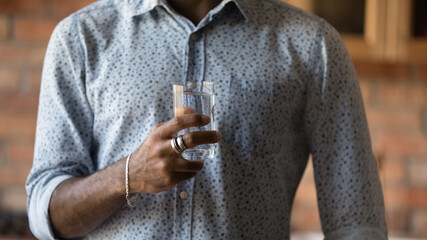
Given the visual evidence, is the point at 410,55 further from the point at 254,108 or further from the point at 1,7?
the point at 1,7

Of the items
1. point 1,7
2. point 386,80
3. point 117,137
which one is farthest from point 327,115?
point 1,7

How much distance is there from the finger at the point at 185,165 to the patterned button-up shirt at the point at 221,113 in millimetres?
125

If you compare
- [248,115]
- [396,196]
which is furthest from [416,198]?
[248,115]

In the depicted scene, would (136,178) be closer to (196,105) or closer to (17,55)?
(196,105)

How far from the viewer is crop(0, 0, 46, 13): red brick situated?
224 cm

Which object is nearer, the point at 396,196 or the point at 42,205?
the point at 42,205

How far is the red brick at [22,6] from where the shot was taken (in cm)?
224

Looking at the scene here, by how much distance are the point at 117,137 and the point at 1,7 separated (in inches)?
55.4

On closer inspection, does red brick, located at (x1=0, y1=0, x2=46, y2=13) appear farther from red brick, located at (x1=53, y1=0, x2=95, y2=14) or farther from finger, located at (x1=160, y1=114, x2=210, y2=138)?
finger, located at (x1=160, y1=114, x2=210, y2=138)

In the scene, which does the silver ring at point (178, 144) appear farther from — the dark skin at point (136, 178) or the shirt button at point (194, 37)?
the shirt button at point (194, 37)

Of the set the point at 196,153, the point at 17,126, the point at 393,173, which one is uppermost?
the point at 196,153

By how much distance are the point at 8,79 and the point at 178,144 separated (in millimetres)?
1536

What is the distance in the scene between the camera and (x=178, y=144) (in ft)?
2.97

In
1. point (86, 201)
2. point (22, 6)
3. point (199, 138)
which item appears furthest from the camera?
point (22, 6)
